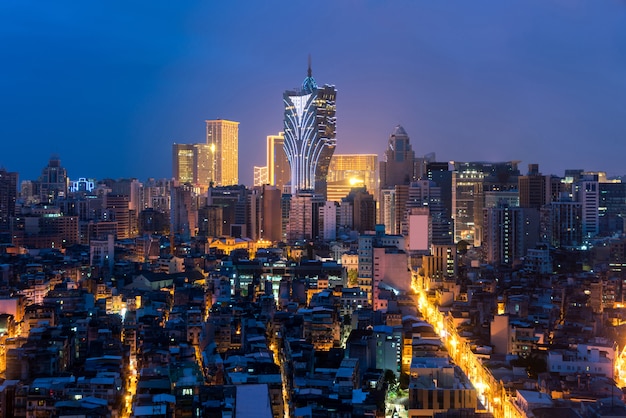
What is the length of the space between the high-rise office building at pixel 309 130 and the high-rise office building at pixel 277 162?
8.71 metres

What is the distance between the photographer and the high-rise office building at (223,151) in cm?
4759

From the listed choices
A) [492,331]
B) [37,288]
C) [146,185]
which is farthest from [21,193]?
[492,331]

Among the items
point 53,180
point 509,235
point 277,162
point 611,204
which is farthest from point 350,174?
point 509,235

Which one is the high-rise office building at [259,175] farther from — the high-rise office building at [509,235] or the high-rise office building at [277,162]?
the high-rise office building at [509,235]

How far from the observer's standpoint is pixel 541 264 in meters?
19.4

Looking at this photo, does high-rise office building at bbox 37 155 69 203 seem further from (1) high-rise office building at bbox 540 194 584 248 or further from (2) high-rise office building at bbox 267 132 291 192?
(1) high-rise office building at bbox 540 194 584 248

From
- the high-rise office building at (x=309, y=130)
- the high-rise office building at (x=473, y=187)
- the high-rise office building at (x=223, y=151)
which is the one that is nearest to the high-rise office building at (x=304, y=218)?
the high-rise office building at (x=473, y=187)

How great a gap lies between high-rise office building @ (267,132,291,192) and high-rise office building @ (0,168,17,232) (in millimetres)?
17339

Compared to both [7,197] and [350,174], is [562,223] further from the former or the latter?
[350,174]

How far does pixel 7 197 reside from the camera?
29797 millimetres

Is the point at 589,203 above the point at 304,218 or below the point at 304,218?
above

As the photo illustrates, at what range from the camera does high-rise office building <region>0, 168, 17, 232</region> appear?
29323 millimetres

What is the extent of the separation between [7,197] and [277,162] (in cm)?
1862

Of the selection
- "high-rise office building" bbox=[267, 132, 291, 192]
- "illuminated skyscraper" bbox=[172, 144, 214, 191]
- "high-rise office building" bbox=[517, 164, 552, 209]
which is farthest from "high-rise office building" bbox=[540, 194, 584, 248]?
"illuminated skyscraper" bbox=[172, 144, 214, 191]
